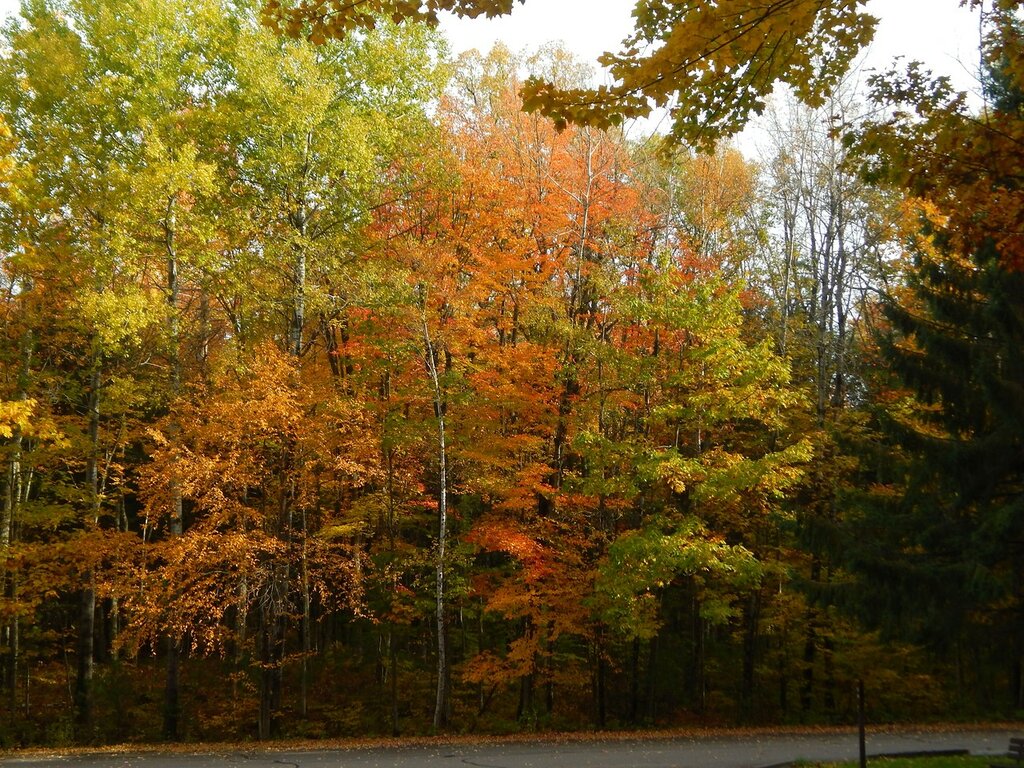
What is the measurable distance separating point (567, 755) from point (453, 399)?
597cm

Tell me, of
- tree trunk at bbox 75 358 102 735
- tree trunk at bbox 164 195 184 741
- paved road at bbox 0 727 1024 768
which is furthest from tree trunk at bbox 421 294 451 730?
tree trunk at bbox 75 358 102 735

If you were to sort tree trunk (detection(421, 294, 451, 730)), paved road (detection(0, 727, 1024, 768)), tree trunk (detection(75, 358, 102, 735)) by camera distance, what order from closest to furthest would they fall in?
paved road (detection(0, 727, 1024, 768)) → tree trunk (detection(421, 294, 451, 730)) → tree trunk (detection(75, 358, 102, 735))

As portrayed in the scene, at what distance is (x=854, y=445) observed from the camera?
1219 centimetres

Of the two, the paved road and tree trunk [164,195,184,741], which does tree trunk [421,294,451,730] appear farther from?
tree trunk [164,195,184,741]

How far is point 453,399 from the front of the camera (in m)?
13.5

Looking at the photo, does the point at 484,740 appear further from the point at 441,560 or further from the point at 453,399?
the point at 453,399

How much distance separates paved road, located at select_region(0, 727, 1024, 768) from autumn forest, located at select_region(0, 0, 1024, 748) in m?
1.72

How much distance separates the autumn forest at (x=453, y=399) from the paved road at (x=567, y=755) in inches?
67.5

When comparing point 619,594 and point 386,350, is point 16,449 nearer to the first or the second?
point 386,350

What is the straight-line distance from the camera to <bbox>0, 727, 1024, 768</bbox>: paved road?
10336 mm

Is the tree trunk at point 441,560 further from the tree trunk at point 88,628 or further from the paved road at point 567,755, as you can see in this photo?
the tree trunk at point 88,628

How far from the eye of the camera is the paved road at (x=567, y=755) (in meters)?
10.3

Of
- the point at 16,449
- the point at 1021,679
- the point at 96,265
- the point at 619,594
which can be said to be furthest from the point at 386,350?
the point at 1021,679

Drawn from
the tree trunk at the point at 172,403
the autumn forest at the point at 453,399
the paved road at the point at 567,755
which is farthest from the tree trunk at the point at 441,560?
the tree trunk at the point at 172,403
